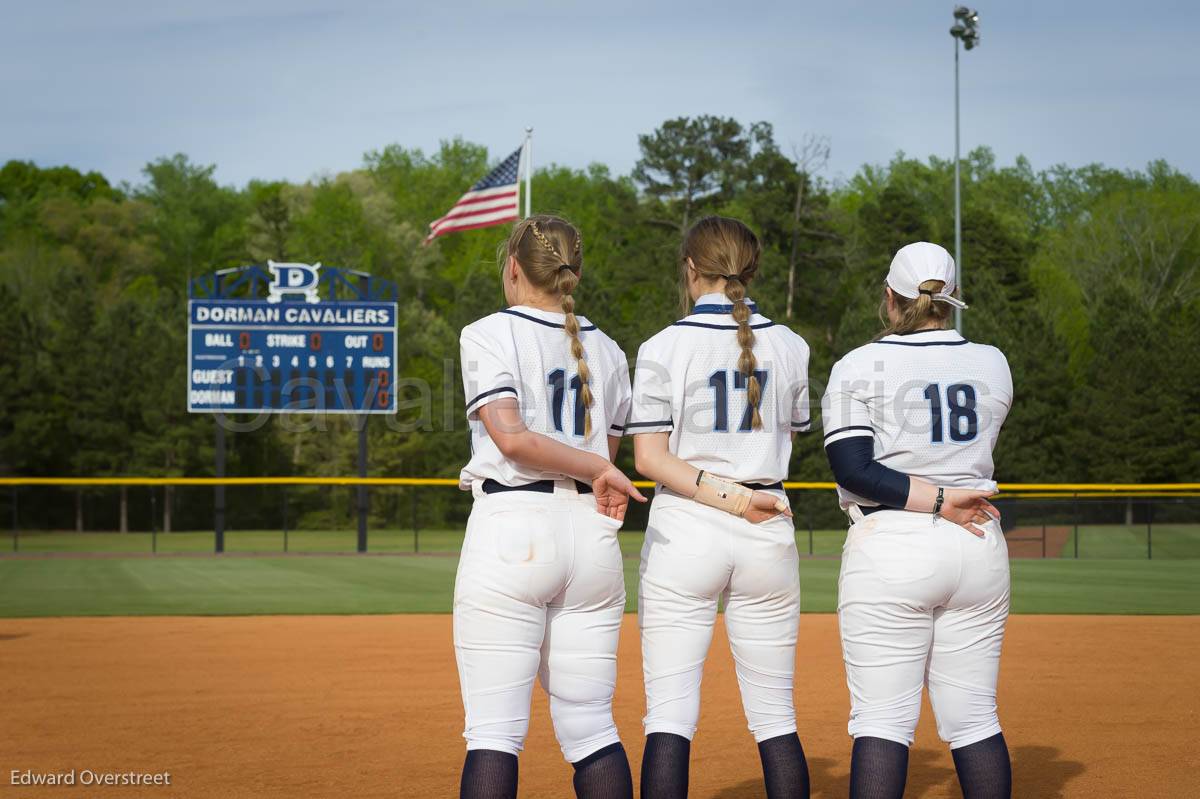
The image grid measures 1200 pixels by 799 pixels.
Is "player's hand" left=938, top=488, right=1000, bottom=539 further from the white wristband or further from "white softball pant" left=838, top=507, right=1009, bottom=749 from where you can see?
the white wristband

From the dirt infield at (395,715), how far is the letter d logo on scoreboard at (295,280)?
12.5 meters

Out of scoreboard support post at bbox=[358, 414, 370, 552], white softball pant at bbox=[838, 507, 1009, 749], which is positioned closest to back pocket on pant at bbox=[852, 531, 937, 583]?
white softball pant at bbox=[838, 507, 1009, 749]

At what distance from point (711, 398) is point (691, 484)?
29 cm

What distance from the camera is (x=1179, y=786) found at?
5199 mm

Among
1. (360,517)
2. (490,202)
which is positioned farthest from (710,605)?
(360,517)

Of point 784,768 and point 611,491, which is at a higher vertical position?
point 611,491

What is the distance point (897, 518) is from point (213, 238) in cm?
5624

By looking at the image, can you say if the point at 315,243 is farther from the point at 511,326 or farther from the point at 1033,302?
the point at 511,326

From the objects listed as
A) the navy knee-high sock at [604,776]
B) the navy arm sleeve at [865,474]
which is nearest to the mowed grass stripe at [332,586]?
the navy arm sleeve at [865,474]

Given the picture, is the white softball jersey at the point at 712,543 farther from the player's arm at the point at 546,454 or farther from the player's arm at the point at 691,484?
the player's arm at the point at 546,454

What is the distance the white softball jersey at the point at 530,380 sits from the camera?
3451mm

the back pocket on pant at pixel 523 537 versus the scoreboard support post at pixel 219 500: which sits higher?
the back pocket on pant at pixel 523 537

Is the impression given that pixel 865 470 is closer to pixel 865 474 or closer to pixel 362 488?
pixel 865 474

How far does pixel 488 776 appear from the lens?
11.1ft
